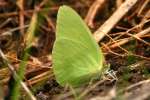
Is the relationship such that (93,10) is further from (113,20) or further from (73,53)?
(73,53)

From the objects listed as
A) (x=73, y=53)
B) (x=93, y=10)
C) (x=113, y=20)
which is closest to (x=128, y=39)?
(x=113, y=20)

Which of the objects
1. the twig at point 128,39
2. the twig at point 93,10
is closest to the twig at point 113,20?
the twig at point 128,39

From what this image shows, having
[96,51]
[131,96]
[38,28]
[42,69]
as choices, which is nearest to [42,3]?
[38,28]

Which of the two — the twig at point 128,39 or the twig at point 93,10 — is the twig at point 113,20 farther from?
the twig at point 93,10

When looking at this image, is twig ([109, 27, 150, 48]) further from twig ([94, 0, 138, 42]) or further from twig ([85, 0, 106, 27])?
twig ([85, 0, 106, 27])

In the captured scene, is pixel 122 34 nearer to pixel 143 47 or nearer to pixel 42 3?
pixel 143 47

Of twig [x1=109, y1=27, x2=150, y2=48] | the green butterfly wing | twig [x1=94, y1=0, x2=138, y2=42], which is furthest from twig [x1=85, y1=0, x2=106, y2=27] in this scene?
the green butterfly wing

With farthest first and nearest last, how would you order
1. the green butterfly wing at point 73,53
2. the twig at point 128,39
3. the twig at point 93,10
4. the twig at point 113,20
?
1. the twig at point 93,10
2. the twig at point 113,20
3. the twig at point 128,39
4. the green butterfly wing at point 73,53
